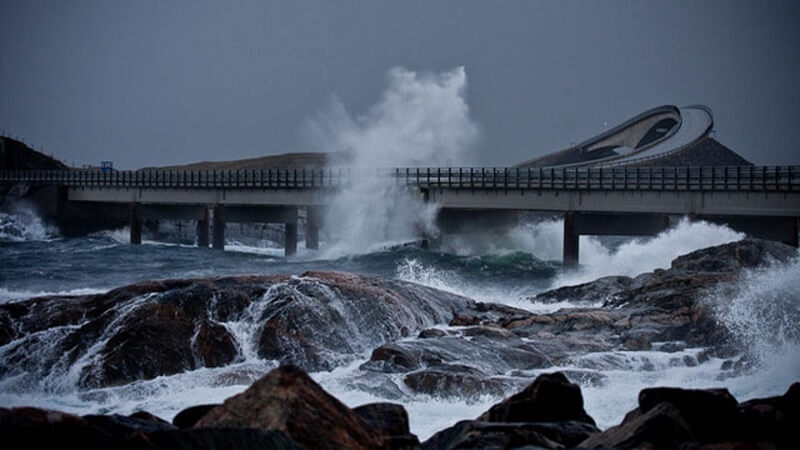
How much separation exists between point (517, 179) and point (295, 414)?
47379 mm

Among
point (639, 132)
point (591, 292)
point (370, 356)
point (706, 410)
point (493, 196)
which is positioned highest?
point (639, 132)

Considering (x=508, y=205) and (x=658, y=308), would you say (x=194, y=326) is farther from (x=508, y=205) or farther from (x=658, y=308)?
(x=508, y=205)

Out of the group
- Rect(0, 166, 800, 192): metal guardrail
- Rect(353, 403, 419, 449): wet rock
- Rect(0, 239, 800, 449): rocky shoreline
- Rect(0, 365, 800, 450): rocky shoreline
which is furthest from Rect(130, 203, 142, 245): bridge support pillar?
Rect(353, 403, 419, 449): wet rock

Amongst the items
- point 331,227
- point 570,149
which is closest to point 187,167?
point 570,149

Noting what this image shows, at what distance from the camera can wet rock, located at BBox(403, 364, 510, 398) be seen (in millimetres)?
17109

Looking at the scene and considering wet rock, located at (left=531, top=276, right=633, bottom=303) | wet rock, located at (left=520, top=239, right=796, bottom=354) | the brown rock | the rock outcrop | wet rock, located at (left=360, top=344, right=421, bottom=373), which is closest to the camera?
the brown rock

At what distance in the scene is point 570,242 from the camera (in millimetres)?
51781

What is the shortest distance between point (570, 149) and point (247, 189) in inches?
2211

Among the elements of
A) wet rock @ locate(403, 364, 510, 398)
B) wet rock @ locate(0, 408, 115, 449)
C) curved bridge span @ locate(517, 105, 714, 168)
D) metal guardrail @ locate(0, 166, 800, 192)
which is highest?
curved bridge span @ locate(517, 105, 714, 168)

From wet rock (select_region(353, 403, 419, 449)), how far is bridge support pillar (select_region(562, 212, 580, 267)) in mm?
40642

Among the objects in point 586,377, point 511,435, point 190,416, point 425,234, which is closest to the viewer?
point 511,435

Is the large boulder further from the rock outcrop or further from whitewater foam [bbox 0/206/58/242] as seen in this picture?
whitewater foam [bbox 0/206/58/242]

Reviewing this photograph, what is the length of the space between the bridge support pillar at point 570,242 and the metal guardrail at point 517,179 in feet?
5.96

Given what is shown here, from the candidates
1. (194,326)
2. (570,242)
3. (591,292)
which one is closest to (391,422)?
(194,326)
